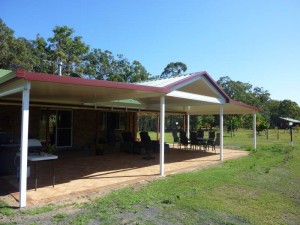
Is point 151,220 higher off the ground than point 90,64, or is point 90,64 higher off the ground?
point 90,64

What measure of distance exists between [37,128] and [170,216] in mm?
9611

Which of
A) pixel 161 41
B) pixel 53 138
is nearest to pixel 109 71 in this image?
pixel 161 41

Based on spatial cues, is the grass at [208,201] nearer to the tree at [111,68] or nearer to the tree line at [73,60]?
the tree line at [73,60]

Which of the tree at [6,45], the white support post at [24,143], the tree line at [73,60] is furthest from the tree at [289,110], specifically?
the white support post at [24,143]

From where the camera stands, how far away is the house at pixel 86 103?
627cm

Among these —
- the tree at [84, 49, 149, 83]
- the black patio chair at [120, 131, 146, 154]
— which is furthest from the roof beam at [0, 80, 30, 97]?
the tree at [84, 49, 149, 83]

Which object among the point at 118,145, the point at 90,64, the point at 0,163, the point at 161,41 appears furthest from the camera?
the point at 90,64

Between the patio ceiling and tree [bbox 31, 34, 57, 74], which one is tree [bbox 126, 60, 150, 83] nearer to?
tree [bbox 31, 34, 57, 74]

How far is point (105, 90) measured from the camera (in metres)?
7.46

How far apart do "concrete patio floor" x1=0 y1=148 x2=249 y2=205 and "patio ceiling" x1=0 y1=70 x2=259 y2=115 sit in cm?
244

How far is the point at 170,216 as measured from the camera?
15.5ft

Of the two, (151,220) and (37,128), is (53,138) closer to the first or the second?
(37,128)

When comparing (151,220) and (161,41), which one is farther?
(161,41)

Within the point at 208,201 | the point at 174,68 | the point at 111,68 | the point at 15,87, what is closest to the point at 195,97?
the point at 208,201
